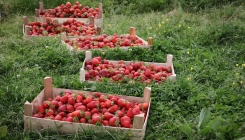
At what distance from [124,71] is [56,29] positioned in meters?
2.48

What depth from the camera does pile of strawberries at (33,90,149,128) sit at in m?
3.56

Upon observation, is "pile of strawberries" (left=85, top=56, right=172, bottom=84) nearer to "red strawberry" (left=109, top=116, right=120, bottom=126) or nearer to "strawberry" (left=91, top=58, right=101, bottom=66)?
"strawberry" (left=91, top=58, right=101, bottom=66)

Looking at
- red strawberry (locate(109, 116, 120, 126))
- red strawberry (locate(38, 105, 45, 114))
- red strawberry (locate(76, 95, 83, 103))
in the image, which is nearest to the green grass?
red strawberry (locate(109, 116, 120, 126))

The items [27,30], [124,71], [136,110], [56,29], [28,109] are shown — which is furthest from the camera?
[56,29]

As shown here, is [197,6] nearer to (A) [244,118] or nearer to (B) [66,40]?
(B) [66,40]

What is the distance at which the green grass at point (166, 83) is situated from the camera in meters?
3.83

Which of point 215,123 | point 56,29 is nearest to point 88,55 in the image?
point 56,29

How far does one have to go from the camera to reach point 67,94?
13.2ft

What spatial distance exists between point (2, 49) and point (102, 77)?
2.37m

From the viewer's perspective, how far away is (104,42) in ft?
20.2

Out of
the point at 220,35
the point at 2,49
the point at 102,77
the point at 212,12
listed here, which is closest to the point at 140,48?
the point at 102,77

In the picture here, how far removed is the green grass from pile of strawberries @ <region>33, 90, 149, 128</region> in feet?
0.56

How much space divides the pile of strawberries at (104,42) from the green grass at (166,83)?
0.94 ft

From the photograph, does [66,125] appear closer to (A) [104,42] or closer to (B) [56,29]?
(A) [104,42]
